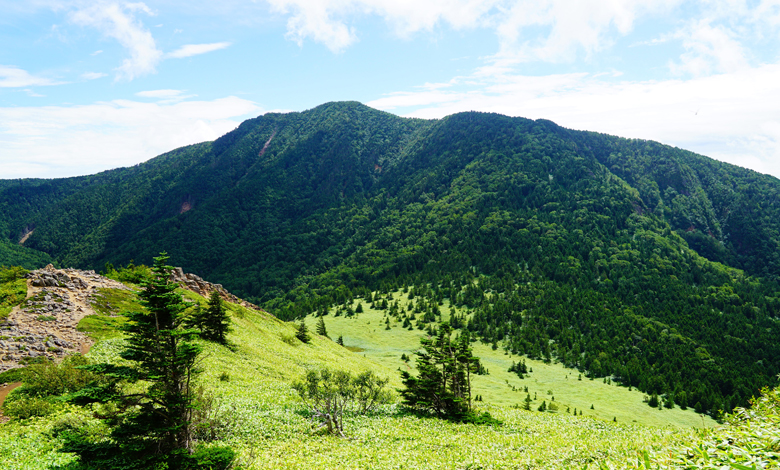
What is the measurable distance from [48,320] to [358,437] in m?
41.8

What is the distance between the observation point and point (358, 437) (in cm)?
3219

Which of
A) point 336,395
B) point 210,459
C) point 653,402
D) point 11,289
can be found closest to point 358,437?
point 336,395

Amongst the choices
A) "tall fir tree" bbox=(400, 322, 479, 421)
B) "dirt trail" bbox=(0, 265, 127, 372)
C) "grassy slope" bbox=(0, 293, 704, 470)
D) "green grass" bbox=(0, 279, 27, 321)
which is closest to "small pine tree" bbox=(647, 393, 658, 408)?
"grassy slope" bbox=(0, 293, 704, 470)

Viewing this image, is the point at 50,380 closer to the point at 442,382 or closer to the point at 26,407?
the point at 26,407

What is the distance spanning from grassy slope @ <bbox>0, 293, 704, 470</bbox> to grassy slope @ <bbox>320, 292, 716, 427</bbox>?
42.9 metres

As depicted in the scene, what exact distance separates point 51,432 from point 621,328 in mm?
200425

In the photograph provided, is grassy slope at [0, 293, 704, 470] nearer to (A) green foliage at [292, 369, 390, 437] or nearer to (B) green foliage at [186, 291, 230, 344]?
(A) green foliage at [292, 369, 390, 437]

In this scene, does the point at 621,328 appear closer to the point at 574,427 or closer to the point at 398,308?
the point at 398,308

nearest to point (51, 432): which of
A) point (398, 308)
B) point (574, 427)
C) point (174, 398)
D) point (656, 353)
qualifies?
point (174, 398)

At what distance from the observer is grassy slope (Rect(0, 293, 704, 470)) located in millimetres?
24109

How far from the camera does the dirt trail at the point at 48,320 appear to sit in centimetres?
3762

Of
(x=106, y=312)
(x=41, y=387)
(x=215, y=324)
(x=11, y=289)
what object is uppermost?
(x=11, y=289)

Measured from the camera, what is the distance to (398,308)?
18400 cm

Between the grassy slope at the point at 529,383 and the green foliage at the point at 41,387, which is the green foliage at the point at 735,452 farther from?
the grassy slope at the point at 529,383
